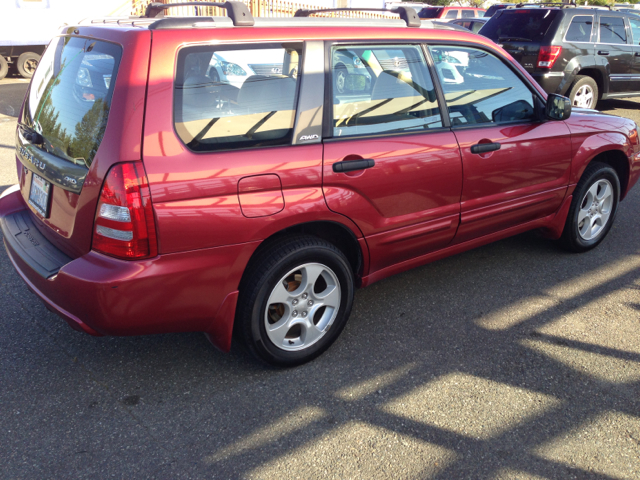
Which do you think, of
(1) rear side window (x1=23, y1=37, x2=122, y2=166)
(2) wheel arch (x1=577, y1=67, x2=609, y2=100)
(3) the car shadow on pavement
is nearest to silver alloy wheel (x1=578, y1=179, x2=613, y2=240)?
(3) the car shadow on pavement

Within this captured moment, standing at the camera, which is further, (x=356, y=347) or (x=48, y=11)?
(x=48, y=11)

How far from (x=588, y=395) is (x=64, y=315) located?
2.59 m

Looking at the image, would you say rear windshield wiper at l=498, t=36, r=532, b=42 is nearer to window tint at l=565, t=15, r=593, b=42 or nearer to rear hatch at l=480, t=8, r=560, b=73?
rear hatch at l=480, t=8, r=560, b=73

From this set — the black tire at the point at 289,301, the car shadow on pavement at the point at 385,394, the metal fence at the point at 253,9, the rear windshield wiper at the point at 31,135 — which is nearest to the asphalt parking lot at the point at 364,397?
the car shadow on pavement at the point at 385,394

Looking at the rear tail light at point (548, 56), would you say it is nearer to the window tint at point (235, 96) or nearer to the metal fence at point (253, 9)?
the metal fence at point (253, 9)

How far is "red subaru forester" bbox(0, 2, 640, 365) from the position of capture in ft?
7.88

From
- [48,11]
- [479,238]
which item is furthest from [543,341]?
[48,11]

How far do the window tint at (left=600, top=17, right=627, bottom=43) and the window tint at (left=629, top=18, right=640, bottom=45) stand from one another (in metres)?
0.26

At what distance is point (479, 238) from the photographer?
3.84 m

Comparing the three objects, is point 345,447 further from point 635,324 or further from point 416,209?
point 635,324

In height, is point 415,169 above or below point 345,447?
above

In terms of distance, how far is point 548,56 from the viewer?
8.58 meters

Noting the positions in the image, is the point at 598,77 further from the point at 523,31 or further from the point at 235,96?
the point at 235,96

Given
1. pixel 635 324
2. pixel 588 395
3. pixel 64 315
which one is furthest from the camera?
pixel 635 324
